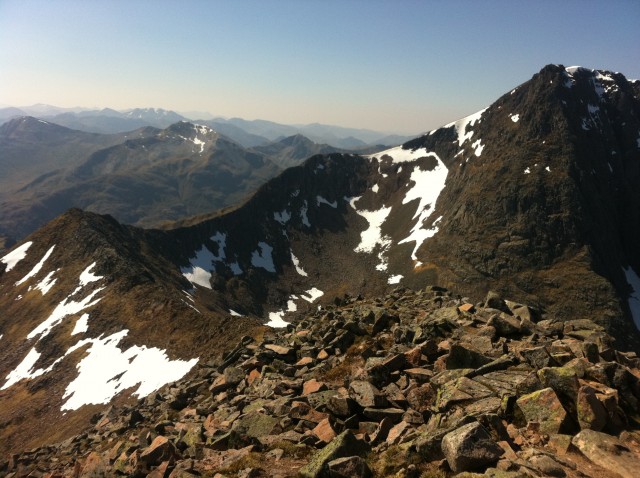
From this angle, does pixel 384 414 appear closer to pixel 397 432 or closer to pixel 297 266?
pixel 397 432

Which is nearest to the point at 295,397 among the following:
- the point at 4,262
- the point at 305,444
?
the point at 305,444

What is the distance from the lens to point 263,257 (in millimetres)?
180250

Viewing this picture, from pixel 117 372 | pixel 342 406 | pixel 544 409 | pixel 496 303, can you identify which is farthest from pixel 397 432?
pixel 117 372

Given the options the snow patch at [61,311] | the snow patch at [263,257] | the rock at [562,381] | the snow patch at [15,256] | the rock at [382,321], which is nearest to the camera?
the rock at [562,381]

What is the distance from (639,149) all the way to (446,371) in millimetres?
249597

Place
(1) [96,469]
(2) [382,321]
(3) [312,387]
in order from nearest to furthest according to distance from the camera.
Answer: (1) [96,469] → (3) [312,387] → (2) [382,321]

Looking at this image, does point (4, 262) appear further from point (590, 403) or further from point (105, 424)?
point (590, 403)

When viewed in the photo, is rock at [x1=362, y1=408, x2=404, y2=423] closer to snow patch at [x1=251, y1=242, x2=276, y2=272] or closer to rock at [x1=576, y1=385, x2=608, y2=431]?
rock at [x1=576, y1=385, x2=608, y2=431]

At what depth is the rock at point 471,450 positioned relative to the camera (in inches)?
409

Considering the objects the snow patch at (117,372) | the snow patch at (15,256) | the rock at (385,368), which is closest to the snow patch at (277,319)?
the snow patch at (117,372)

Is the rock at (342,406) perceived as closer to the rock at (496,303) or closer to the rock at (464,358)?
the rock at (464,358)

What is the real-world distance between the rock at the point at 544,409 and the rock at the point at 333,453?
556 centimetres

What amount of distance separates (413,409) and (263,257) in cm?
16798

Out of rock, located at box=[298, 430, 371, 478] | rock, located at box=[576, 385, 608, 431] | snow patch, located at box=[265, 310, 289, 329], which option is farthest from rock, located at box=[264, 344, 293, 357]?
snow patch, located at box=[265, 310, 289, 329]
